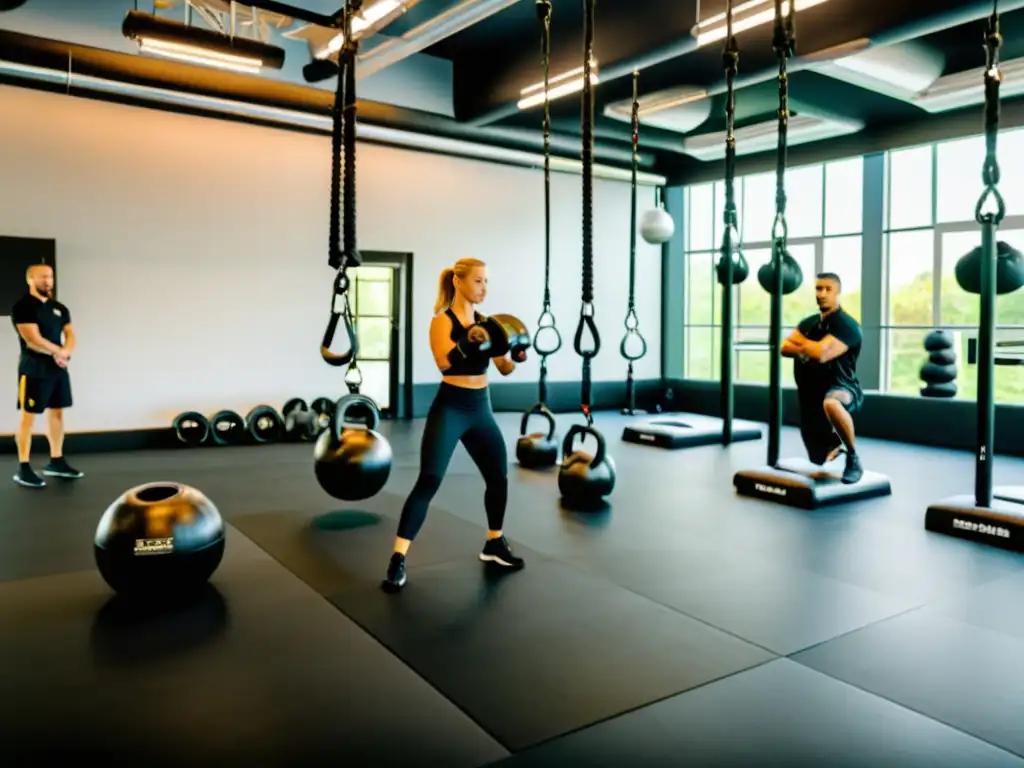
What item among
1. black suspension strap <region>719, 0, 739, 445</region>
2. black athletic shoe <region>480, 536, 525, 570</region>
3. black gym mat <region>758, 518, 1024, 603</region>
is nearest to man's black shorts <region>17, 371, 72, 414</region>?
black athletic shoe <region>480, 536, 525, 570</region>

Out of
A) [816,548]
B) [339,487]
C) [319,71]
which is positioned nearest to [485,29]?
[319,71]

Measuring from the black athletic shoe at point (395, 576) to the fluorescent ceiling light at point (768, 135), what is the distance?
565 cm

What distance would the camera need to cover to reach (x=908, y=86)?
221 inches

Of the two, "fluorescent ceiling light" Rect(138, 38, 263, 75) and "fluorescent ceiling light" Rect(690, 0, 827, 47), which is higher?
"fluorescent ceiling light" Rect(138, 38, 263, 75)

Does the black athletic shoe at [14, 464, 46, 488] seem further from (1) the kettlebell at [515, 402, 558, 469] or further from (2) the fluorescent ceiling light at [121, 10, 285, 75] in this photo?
(1) the kettlebell at [515, 402, 558, 469]

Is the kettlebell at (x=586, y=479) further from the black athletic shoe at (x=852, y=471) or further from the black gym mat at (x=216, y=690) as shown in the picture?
the black gym mat at (x=216, y=690)

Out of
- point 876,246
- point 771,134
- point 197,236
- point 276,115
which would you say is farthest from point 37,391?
point 876,246

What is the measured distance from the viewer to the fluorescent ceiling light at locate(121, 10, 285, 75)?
15.1ft

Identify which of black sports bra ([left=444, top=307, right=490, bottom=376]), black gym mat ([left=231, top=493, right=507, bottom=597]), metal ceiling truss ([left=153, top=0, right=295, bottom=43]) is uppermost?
metal ceiling truss ([left=153, top=0, right=295, bottom=43])

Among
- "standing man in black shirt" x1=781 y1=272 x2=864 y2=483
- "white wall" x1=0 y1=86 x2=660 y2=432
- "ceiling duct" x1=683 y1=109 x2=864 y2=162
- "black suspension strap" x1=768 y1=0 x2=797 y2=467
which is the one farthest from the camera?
"ceiling duct" x1=683 y1=109 x2=864 y2=162

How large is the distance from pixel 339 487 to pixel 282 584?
A: 101 cm

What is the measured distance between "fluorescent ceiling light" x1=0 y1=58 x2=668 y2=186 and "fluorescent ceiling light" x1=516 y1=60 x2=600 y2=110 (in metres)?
0.80

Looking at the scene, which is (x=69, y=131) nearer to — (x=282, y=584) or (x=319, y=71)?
(x=319, y=71)

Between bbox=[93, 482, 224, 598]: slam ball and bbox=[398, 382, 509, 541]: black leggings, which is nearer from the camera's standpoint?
bbox=[93, 482, 224, 598]: slam ball
